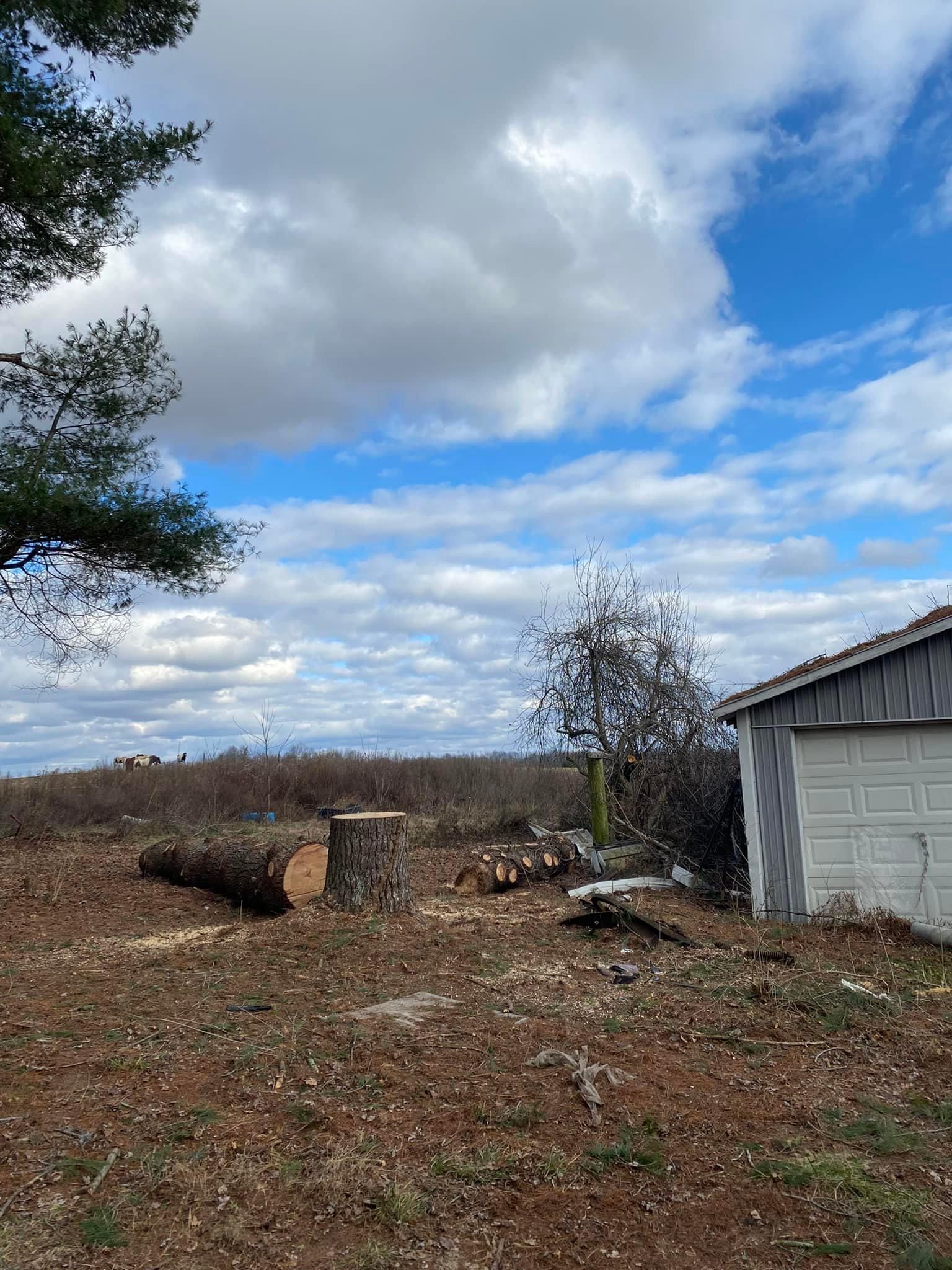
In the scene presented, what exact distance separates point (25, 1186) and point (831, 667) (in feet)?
30.3

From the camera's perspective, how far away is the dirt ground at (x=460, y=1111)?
3.51 meters

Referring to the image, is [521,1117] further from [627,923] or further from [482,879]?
[482,879]

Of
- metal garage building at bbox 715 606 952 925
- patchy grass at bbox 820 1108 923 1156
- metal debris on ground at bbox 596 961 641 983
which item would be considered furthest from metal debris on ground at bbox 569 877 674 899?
patchy grass at bbox 820 1108 923 1156

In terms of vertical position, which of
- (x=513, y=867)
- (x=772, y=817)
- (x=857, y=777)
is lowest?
(x=513, y=867)

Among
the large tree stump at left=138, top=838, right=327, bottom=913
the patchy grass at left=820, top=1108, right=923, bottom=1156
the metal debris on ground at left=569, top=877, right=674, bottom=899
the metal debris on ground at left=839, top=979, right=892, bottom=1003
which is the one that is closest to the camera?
the patchy grass at left=820, top=1108, right=923, bottom=1156

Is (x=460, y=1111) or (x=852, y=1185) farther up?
(x=460, y=1111)

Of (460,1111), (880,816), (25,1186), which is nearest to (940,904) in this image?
(880,816)

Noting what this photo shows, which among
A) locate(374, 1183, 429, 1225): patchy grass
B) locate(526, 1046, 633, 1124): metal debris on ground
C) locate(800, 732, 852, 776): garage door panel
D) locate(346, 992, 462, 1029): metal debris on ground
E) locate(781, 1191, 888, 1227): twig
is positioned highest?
locate(800, 732, 852, 776): garage door panel

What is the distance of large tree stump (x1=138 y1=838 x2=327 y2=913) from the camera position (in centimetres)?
952

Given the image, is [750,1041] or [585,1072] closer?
[585,1072]

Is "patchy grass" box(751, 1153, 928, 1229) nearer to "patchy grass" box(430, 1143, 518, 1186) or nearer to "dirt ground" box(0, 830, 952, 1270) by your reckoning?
"dirt ground" box(0, 830, 952, 1270)

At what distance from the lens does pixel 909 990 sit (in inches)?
287

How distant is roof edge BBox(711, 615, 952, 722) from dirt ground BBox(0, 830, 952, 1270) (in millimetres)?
3447

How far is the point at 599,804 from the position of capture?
1441cm
